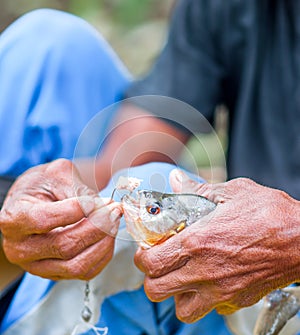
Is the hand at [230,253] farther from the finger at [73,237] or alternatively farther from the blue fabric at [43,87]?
the blue fabric at [43,87]

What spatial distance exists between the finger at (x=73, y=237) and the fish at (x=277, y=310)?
0.21 meters

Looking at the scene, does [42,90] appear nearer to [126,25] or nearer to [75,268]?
[75,268]

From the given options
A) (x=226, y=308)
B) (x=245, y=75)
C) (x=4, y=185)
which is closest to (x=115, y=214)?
(x=226, y=308)

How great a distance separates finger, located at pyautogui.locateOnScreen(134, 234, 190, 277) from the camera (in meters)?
0.61

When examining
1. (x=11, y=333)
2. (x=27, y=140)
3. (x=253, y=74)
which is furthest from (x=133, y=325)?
(x=253, y=74)

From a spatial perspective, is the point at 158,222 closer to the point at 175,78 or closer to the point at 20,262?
the point at 20,262

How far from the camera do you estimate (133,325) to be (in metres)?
0.79

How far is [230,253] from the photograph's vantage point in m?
0.61

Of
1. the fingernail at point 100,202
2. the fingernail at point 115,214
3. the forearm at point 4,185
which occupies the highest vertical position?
the fingernail at point 100,202

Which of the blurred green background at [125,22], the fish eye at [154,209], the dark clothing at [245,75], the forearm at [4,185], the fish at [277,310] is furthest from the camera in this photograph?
the blurred green background at [125,22]

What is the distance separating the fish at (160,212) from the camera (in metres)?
0.61

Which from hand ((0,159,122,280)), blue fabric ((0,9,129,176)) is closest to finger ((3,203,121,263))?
hand ((0,159,122,280))

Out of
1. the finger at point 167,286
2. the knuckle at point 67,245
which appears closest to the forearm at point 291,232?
the finger at point 167,286

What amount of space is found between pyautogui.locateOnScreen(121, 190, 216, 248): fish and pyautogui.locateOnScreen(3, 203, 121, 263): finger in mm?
25
